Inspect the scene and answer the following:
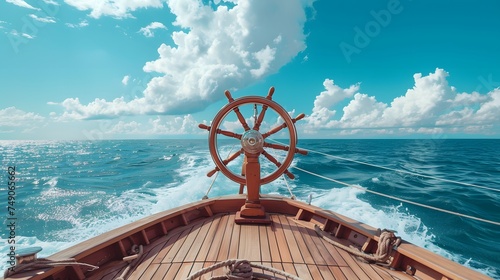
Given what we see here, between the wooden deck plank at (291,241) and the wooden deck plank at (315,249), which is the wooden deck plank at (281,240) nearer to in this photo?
the wooden deck plank at (291,241)

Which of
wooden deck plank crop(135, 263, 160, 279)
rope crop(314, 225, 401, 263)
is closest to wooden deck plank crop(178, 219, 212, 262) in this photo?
wooden deck plank crop(135, 263, 160, 279)

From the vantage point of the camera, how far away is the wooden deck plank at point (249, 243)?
65.6 inches

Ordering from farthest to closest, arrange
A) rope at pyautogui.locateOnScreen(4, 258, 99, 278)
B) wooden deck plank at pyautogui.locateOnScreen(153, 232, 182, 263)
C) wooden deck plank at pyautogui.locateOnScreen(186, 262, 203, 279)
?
wooden deck plank at pyautogui.locateOnScreen(153, 232, 182, 263), wooden deck plank at pyautogui.locateOnScreen(186, 262, 203, 279), rope at pyautogui.locateOnScreen(4, 258, 99, 278)

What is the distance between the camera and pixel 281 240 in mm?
1911

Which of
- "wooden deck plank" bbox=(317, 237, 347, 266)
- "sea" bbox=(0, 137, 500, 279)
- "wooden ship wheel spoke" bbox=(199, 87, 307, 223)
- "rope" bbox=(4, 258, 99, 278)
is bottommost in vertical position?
"sea" bbox=(0, 137, 500, 279)

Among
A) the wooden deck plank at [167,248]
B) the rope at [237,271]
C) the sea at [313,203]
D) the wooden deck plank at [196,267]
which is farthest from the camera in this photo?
the sea at [313,203]

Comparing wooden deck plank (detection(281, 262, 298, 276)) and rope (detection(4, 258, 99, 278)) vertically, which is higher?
rope (detection(4, 258, 99, 278))

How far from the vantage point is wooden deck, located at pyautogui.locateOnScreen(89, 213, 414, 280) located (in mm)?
1482

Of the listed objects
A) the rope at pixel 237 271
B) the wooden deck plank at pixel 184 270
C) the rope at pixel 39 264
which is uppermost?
the rope at pixel 39 264

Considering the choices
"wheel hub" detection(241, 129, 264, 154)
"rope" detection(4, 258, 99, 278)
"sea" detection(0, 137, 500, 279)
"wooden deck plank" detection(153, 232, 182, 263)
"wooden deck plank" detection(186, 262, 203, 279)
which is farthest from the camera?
"sea" detection(0, 137, 500, 279)

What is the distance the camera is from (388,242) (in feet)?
5.15

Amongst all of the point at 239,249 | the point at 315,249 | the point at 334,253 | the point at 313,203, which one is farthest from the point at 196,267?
the point at 313,203

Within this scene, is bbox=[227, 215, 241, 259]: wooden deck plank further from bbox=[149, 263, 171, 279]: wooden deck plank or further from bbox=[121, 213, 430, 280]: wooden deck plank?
bbox=[149, 263, 171, 279]: wooden deck plank

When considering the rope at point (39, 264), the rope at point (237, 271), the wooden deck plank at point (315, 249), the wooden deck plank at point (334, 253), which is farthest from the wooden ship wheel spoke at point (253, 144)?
the rope at point (39, 264)
